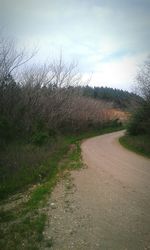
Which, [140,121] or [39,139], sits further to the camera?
[140,121]

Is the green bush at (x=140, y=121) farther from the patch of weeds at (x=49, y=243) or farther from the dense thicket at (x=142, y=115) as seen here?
the patch of weeds at (x=49, y=243)

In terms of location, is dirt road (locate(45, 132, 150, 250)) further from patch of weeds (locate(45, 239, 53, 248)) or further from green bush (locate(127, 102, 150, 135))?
green bush (locate(127, 102, 150, 135))

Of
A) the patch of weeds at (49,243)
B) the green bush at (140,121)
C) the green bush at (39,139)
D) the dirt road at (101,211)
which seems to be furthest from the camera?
the green bush at (140,121)

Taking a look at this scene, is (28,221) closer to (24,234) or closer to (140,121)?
(24,234)

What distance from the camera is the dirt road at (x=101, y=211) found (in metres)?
4.79

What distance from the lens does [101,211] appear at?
6336 mm

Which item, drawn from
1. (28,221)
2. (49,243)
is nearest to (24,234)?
(28,221)

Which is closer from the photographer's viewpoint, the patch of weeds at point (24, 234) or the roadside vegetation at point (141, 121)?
the patch of weeds at point (24, 234)

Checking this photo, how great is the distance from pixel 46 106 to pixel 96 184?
58.6 ft

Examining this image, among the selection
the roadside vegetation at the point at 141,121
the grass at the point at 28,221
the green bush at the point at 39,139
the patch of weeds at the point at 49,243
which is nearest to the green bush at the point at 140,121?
the roadside vegetation at the point at 141,121

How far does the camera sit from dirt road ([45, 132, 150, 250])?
4785 mm

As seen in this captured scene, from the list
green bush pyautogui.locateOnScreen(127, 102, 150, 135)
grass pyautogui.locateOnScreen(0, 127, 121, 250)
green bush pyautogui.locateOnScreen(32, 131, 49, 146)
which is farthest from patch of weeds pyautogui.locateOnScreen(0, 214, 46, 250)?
green bush pyautogui.locateOnScreen(127, 102, 150, 135)

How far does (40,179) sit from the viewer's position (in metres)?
9.85

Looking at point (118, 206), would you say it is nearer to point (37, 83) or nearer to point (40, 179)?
point (40, 179)
